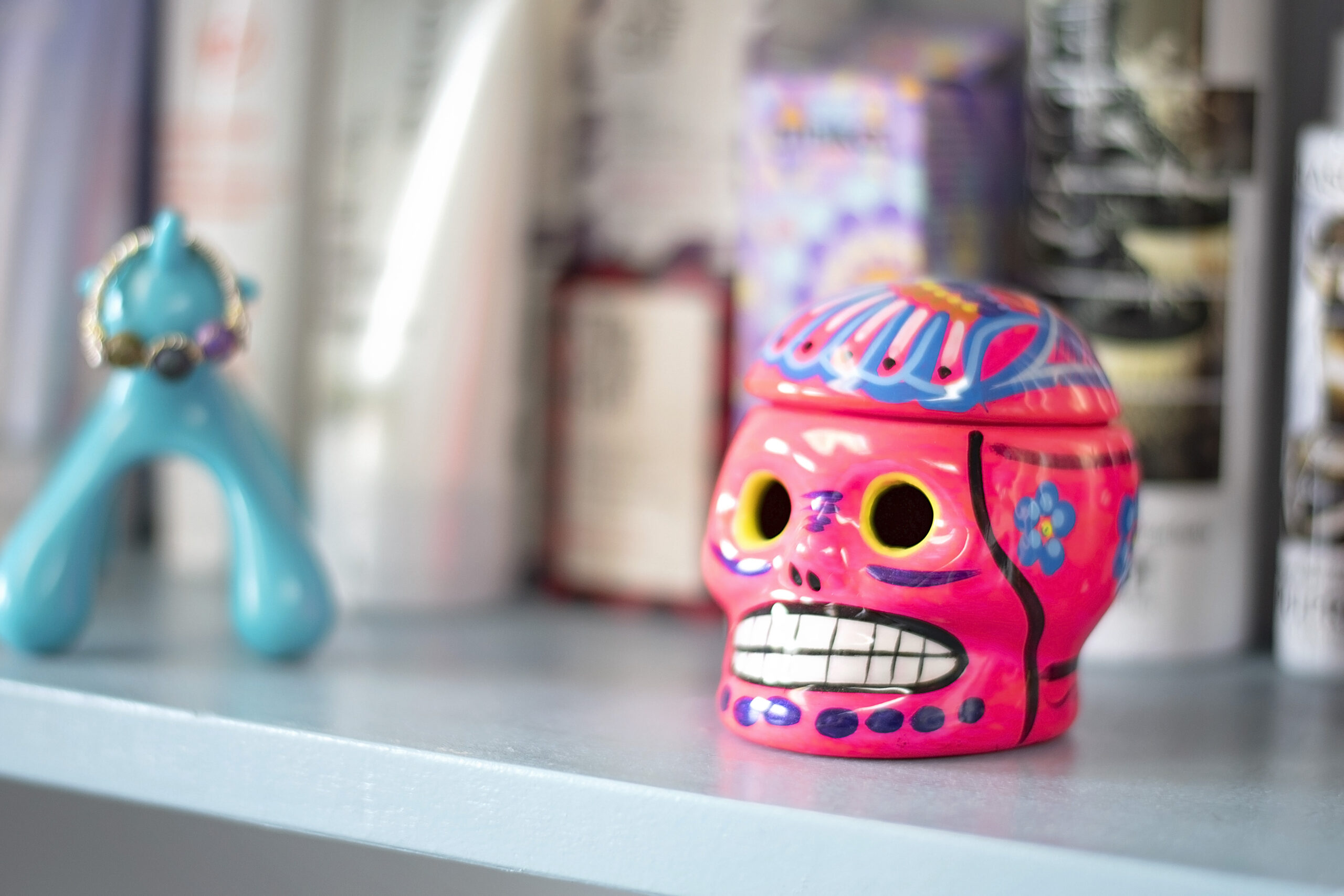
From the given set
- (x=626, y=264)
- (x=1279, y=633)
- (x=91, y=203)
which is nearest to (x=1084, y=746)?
(x=1279, y=633)

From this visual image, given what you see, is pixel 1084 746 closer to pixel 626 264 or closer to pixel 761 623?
pixel 761 623

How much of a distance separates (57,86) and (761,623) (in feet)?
1.23

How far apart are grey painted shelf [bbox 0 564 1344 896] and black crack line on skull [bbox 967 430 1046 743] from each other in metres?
0.04

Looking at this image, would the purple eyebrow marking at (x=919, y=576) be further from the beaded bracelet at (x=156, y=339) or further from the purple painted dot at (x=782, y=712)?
the beaded bracelet at (x=156, y=339)

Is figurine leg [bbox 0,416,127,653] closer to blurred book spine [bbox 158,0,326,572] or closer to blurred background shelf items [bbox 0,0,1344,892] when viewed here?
blurred background shelf items [bbox 0,0,1344,892]

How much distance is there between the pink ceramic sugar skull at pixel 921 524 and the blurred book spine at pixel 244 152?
291mm

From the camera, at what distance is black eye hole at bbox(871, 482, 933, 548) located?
0.38 m

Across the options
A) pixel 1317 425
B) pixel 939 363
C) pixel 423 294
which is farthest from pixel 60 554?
pixel 1317 425

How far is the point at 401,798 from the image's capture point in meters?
0.36

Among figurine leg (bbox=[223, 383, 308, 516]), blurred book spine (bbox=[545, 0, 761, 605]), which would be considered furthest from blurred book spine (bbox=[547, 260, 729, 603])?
figurine leg (bbox=[223, 383, 308, 516])

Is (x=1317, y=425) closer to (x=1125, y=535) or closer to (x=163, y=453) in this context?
(x=1125, y=535)

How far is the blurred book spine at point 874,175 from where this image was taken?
1.65 ft

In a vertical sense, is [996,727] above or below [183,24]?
below

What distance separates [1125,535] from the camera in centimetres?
39
